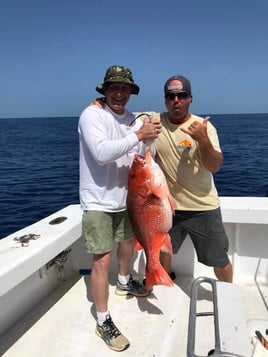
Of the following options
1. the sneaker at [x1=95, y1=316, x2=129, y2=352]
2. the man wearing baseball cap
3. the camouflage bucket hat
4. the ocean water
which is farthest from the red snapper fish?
the ocean water


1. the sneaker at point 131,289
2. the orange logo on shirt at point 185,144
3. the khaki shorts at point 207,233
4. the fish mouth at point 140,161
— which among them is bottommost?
the sneaker at point 131,289

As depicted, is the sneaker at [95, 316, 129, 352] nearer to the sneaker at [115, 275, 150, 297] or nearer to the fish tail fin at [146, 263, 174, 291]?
the fish tail fin at [146, 263, 174, 291]

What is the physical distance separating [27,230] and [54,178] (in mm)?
13595

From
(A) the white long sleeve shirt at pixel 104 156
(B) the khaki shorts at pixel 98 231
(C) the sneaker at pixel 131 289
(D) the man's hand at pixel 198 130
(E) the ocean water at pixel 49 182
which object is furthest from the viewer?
(E) the ocean water at pixel 49 182

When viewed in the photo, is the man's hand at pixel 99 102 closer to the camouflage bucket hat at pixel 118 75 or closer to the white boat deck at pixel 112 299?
the camouflage bucket hat at pixel 118 75

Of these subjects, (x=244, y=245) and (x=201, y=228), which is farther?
(x=244, y=245)

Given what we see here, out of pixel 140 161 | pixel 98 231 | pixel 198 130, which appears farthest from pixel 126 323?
pixel 198 130

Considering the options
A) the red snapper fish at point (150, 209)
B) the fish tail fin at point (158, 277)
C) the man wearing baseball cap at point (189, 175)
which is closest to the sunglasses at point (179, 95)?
the man wearing baseball cap at point (189, 175)

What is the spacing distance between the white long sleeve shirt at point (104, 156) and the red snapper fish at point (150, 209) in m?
0.14

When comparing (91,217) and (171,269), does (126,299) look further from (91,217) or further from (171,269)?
(91,217)

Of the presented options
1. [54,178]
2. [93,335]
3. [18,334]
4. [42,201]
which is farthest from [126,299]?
[54,178]

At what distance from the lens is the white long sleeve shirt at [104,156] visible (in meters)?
2.60

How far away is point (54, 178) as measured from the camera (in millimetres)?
16609

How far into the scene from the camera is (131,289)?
358 centimetres
